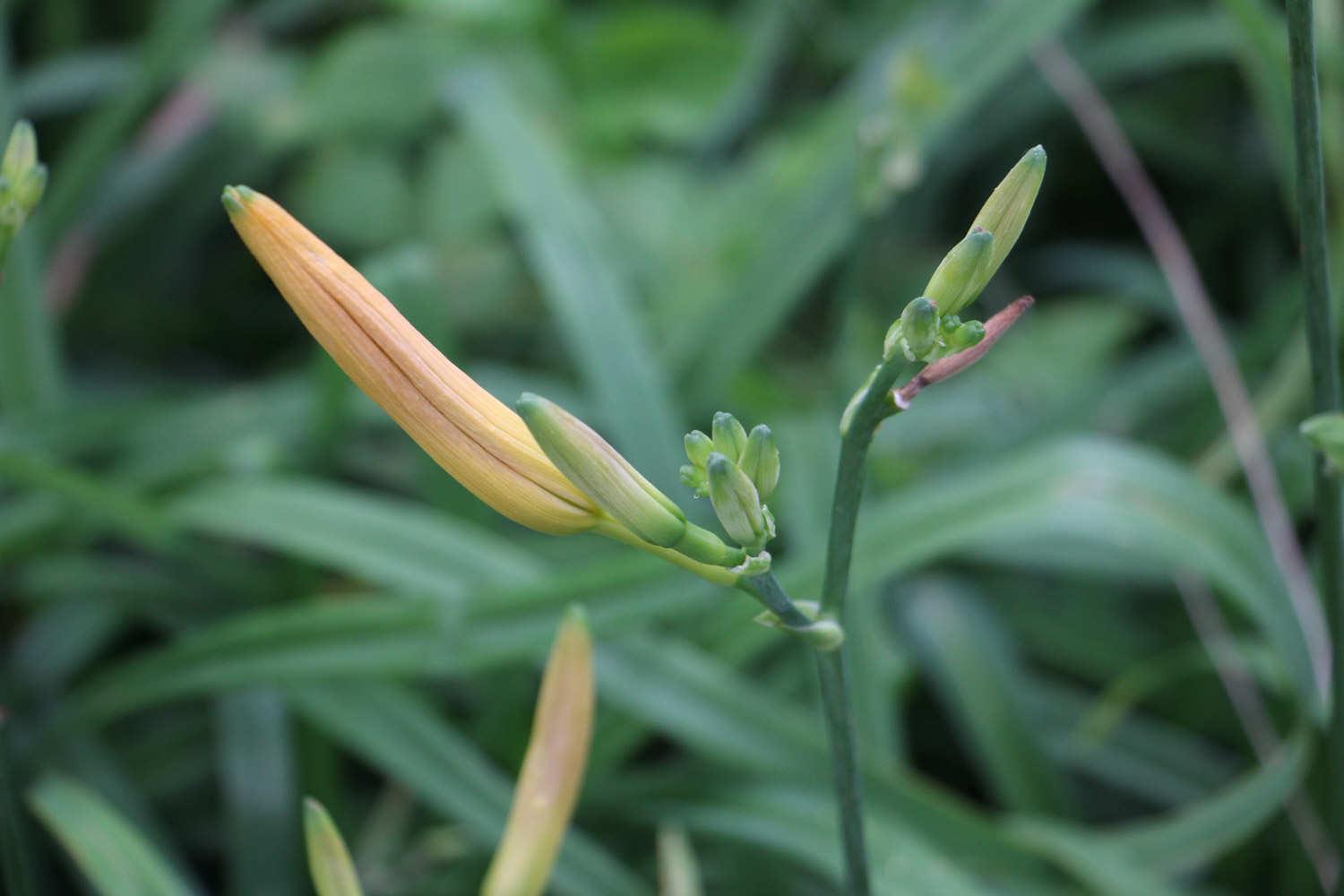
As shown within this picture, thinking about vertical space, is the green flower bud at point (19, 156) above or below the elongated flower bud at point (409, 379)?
above

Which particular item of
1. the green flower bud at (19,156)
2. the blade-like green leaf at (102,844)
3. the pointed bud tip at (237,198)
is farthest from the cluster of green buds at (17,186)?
the blade-like green leaf at (102,844)

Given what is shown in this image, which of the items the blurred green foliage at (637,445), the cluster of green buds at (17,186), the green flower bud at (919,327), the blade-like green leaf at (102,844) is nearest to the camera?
the green flower bud at (919,327)

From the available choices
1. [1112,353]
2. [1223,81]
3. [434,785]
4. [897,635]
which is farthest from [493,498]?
[1223,81]

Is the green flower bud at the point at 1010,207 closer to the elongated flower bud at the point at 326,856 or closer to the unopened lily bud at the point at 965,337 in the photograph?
the unopened lily bud at the point at 965,337

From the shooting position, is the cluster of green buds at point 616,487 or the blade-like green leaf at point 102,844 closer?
the cluster of green buds at point 616,487

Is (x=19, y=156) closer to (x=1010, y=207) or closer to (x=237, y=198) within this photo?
(x=237, y=198)
